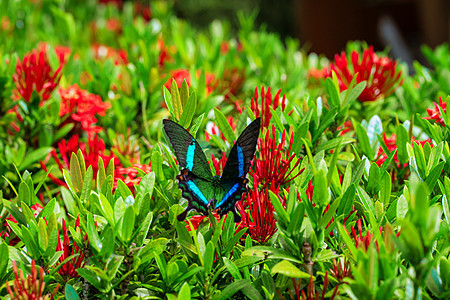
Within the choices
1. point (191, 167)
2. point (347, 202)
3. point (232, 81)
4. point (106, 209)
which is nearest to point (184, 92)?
point (191, 167)

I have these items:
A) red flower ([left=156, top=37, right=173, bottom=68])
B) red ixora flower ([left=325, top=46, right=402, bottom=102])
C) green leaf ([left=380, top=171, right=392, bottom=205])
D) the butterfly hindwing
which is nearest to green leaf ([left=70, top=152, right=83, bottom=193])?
the butterfly hindwing

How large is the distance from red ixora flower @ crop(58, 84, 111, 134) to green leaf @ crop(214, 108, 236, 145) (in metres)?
0.52

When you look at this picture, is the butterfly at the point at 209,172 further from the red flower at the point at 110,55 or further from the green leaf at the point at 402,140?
the red flower at the point at 110,55

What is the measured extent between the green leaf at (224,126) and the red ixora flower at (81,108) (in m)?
0.52

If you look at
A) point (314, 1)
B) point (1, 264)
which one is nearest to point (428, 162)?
point (1, 264)

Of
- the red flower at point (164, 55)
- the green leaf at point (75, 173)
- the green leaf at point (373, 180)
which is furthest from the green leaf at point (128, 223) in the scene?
the red flower at point (164, 55)

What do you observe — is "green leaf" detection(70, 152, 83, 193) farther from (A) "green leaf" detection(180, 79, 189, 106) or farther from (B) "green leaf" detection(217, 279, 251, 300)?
(B) "green leaf" detection(217, 279, 251, 300)

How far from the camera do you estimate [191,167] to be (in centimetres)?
109

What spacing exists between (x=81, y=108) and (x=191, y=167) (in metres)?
0.83

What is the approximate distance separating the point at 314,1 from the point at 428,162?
7.24m

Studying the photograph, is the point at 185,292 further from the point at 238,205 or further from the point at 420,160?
the point at 420,160

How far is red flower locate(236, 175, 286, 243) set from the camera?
1.15 m

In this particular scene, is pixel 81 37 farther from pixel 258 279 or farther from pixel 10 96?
pixel 258 279

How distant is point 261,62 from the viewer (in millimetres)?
2504
